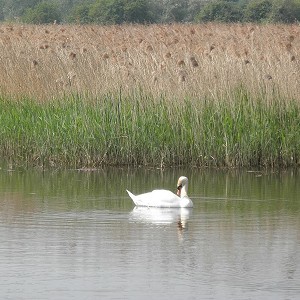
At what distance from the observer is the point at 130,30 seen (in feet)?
82.2

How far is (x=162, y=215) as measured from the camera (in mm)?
10266

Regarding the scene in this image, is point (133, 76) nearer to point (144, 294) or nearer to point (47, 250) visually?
point (47, 250)

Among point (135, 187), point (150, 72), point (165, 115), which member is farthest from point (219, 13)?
point (135, 187)

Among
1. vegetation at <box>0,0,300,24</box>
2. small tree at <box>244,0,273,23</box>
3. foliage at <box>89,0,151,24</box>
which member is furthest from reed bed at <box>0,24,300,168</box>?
foliage at <box>89,0,151,24</box>

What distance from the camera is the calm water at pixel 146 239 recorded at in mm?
7352

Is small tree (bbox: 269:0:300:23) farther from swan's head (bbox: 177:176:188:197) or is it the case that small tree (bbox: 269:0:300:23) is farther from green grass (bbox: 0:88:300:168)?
swan's head (bbox: 177:176:188:197)

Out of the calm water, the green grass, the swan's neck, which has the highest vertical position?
the green grass

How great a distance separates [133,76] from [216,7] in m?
29.2

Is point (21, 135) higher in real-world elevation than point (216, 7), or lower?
lower

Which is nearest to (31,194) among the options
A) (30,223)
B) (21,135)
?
(30,223)

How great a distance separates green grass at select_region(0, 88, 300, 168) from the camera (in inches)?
517

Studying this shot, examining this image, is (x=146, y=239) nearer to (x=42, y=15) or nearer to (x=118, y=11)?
(x=118, y=11)

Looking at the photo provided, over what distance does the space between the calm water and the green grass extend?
0.67 metres

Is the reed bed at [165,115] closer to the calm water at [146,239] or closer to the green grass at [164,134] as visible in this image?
the green grass at [164,134]
